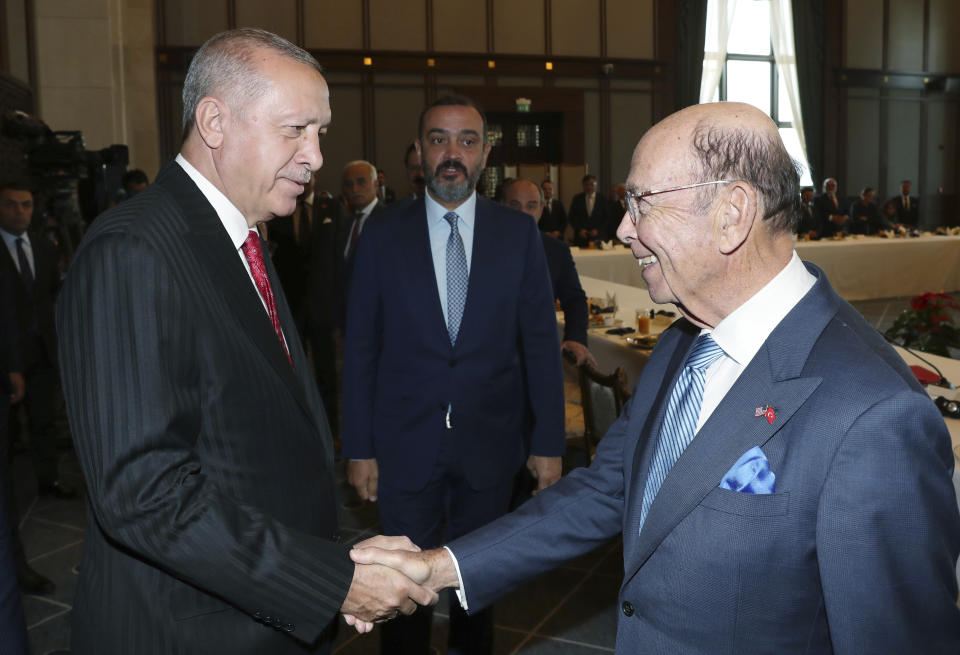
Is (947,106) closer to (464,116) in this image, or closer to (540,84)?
(540,84)

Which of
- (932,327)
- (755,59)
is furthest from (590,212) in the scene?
(932,327)

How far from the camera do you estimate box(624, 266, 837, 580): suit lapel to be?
3.97 feet

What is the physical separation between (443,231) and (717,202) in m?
1.43

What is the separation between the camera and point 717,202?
4.23 feet

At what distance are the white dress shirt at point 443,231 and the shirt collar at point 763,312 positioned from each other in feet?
4.35

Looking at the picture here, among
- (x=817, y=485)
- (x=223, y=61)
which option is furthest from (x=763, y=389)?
(x=223, y=61)

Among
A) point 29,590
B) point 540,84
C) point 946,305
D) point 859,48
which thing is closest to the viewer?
point 29,590

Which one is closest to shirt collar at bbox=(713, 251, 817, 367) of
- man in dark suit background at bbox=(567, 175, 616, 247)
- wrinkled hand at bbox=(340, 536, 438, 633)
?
wrinkled hand at bbox=(340, 536, 438, 633)

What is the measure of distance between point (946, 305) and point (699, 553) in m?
3.26

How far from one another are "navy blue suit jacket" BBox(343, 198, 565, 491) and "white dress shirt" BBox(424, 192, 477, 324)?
3 centimetres

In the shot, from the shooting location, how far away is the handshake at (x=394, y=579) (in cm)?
167

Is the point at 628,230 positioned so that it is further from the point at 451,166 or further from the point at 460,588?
the point at 451,166

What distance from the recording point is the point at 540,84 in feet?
46.9

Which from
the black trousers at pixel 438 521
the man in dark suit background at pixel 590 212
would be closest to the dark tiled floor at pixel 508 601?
the black trousers at pixel 438 521
